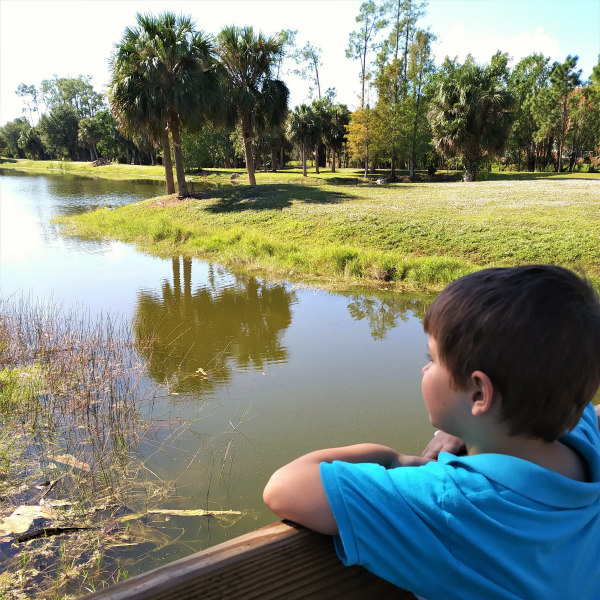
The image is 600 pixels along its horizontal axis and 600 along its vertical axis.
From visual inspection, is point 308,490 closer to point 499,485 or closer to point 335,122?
point 499,485

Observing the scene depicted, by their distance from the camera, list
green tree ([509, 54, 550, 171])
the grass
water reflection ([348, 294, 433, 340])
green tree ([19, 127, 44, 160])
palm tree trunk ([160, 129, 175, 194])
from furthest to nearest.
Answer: green tree ([19, 127, 44, 160])
green tree ([509, 54, 550, 171])
palm tree trunk ([160, 129, 175, 194])
water reflection ([348, 294, 433, 340])
the grass

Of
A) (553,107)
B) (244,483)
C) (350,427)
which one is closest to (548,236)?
(350,427)

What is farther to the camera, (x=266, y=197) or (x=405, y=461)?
(x=266, y=197)

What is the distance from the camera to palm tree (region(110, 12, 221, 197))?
60.0 feet

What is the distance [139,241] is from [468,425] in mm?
15172

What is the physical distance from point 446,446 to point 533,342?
37cm

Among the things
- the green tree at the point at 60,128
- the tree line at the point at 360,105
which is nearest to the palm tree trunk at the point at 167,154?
the tree line at the point at 360,105

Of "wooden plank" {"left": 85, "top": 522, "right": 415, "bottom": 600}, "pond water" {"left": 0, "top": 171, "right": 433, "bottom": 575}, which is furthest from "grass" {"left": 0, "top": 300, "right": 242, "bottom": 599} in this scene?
"wooden plank" {"left": 85, "top": 522, "right": 415, "bottom": 600}

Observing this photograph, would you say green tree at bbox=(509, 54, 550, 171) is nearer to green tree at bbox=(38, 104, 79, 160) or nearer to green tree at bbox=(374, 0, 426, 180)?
green tree at bbox=(374, 0, 426, 180)

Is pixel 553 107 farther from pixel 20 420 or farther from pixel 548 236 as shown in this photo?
pixel 20 420

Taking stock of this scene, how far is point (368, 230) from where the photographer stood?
12734 millimetres

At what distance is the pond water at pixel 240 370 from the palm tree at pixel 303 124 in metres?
30.9

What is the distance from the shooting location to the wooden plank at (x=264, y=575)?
0.70 metres

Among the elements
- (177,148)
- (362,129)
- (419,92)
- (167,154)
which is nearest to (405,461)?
(177,148)
